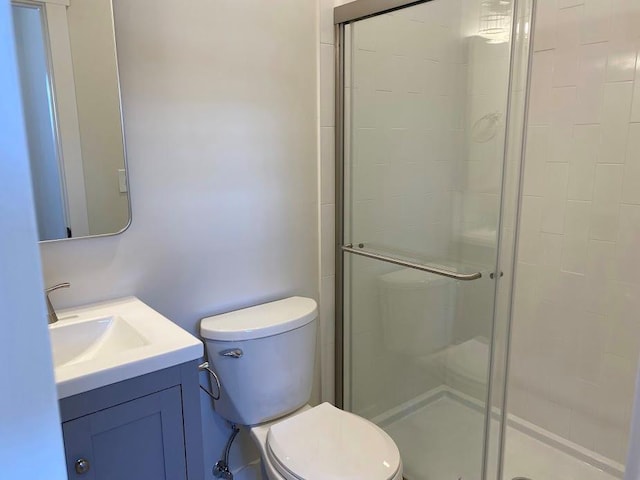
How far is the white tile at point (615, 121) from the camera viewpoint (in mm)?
1853

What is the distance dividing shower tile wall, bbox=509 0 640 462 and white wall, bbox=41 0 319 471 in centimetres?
105

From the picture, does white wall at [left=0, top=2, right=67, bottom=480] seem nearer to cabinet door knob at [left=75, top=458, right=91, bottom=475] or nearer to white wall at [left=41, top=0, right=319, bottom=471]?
cabinet door knob at [left=75, top=458, right=91, bottom=475]

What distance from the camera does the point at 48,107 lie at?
1.30 m

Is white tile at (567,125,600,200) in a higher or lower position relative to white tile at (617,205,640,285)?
higher

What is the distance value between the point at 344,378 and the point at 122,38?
159 cm

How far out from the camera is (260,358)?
158 cm

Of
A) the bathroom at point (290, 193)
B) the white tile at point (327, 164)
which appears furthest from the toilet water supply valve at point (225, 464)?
the white tile at point (327, 164)

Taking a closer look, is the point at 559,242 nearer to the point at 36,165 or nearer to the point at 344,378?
the point at 344,378

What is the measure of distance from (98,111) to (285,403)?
113 cm

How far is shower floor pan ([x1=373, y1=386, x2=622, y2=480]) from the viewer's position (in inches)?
68.1

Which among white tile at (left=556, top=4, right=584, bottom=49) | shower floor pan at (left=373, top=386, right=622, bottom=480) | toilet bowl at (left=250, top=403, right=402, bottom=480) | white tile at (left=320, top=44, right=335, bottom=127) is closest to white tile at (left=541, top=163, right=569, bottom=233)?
white tile at (left=556, top=4, right=584, bottom=49)

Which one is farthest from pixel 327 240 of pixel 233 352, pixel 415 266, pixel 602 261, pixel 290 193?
pixel 602 261

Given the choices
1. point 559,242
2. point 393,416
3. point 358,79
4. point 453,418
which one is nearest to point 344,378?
point 393,416

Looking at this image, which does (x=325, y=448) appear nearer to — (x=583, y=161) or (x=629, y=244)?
(x=629, y=244)
